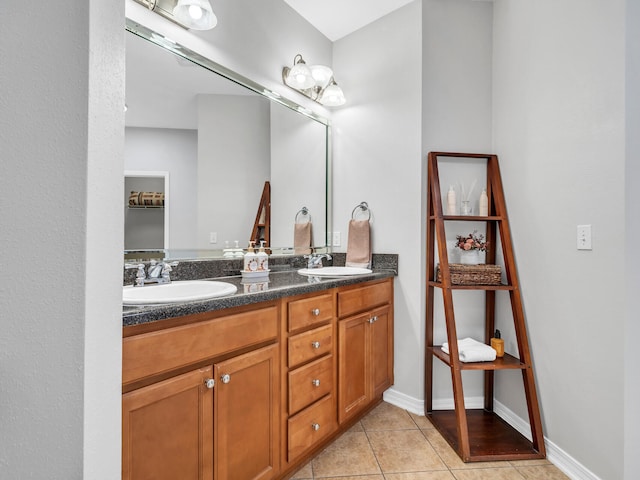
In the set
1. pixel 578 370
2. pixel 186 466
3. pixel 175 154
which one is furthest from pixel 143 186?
pixel 578 370

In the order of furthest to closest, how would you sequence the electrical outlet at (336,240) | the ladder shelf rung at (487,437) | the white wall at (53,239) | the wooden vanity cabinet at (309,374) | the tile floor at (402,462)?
the electrical outlet at (336,240) < the ladder shelf rung at (487,437) < the tile floor at (402,462) < the wooden vanity cabinet at (309,374) < the white wall at (53,239)

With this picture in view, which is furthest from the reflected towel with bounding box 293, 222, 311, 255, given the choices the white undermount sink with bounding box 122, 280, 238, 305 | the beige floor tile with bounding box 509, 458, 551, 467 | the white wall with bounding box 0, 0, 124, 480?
the white wall with bounding box 0, 0, 124, 480

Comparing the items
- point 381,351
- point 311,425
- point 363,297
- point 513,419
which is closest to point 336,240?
point 363,297

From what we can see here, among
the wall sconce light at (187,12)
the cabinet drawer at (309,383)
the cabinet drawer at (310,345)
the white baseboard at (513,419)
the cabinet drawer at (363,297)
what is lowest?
the white baseboard at (513,419)

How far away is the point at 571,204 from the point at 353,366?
52.1 inches

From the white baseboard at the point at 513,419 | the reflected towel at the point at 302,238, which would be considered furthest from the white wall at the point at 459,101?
the reflected towel at the point at 302,238

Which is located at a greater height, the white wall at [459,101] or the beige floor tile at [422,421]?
the white wall at [459,101]

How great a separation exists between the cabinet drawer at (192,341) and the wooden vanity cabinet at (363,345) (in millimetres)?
578

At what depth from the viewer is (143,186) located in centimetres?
154

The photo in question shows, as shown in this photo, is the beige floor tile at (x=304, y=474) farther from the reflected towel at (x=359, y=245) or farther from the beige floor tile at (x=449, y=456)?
the reflected towel at (x=359, y=245)

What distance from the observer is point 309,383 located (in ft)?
5.14

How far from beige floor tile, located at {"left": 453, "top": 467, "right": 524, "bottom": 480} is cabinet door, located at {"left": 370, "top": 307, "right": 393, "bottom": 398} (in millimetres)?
599

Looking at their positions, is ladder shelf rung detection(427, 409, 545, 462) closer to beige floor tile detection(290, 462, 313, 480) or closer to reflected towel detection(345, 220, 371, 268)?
beige floor tile detection(290, 462, 313, 480)

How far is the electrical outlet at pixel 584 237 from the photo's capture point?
58.2 inches
